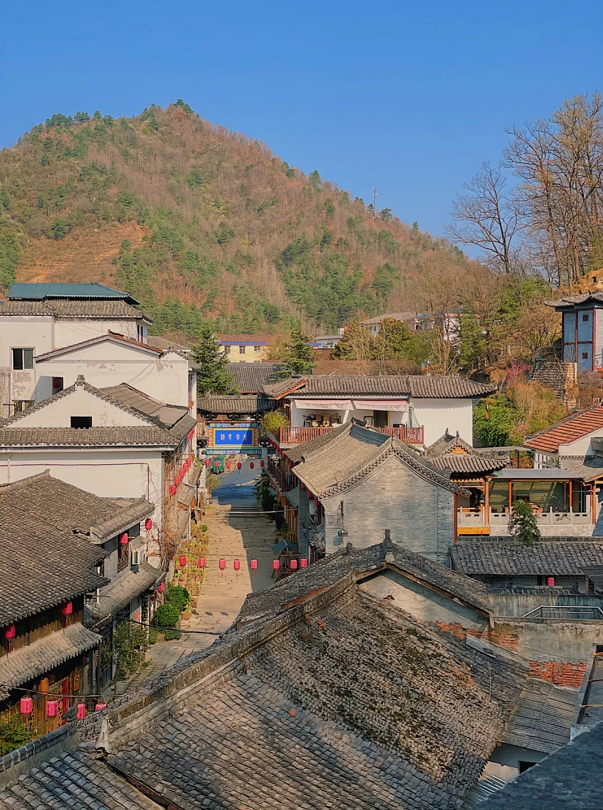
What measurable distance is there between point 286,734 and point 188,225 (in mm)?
105946

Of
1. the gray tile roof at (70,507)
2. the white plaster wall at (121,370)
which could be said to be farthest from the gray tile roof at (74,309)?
the gray tile roof at (70,507)

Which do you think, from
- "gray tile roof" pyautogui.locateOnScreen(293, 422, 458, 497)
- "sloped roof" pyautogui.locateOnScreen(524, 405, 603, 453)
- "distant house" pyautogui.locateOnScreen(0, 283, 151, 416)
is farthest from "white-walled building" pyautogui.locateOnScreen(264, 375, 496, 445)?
"distant house" pyautogui.locateOnScreen(0, 283, 151, 416)

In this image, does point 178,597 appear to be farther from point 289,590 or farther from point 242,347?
point 242,347

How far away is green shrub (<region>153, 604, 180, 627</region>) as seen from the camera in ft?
69.8

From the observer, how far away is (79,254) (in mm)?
96688

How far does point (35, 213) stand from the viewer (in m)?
102

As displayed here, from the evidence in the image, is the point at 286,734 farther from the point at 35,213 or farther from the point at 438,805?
the point at 35,213

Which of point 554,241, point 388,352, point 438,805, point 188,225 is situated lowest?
point 438,805

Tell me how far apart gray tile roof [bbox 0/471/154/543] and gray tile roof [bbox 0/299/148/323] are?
1410cm

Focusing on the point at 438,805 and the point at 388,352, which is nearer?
the point at 438,805

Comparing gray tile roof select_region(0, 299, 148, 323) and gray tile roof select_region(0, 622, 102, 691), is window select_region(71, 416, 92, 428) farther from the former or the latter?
gray tile roof select_region(0, 299, 148, 323)

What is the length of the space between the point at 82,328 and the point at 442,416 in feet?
47.3

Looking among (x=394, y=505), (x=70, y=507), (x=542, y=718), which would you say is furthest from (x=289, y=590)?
(x=70, y=507)

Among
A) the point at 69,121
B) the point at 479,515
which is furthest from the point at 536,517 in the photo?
the point at 69,121
